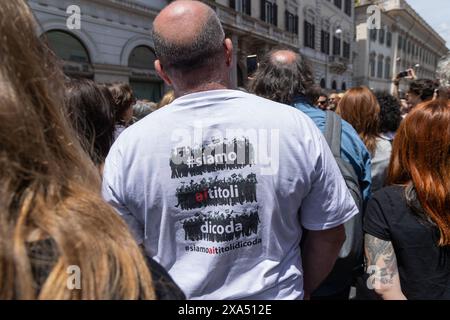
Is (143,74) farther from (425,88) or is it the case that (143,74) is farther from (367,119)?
(367,119)

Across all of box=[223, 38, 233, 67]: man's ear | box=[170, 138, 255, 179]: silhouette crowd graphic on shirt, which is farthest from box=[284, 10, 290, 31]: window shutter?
box=[170, 138, 255, 179]: silhouette crowd graphic on shirt

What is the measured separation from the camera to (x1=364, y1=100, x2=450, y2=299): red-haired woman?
4.87 ft

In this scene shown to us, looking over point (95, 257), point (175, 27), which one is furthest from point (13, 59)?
point (175, 27)

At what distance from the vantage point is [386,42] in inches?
1280

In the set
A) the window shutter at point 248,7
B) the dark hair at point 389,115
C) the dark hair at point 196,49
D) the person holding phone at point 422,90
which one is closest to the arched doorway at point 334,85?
the window shutter at point 248,7

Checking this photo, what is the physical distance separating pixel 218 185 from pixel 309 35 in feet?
73.7

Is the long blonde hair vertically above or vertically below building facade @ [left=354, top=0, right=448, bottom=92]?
below

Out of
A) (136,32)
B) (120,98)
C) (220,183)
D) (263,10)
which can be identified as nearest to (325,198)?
(220,183)

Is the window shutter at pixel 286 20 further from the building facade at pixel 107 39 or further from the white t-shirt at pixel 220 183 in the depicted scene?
the white t-shirt at pixel 220 183

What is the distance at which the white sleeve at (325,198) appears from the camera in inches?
50.5

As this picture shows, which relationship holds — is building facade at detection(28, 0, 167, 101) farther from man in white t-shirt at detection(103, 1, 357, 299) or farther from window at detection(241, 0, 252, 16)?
man in white t-shirt at detection(103, 1, 357, 299)

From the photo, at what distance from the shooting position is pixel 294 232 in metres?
1.35

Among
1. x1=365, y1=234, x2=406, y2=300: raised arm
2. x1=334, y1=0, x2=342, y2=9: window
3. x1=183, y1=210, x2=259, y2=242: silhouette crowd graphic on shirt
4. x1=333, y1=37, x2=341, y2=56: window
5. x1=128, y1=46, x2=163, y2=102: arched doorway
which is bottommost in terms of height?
x1=365, y1=234, x2=406, y2=300: raised arm

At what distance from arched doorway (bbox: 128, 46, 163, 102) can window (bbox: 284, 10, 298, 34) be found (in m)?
9.98
